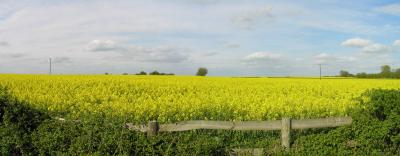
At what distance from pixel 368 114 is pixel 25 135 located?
7841 mm

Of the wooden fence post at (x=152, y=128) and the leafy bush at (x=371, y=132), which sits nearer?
the wooden fence post at (x=152, y=128)

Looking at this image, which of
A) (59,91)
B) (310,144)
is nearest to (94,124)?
(310,144)

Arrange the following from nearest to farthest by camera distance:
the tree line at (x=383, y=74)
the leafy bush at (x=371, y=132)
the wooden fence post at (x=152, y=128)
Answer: the wooden fence post at (x=152, y=128) < the leafy bush at (x=371, y=132) < the tree line at (x=383, y=74)

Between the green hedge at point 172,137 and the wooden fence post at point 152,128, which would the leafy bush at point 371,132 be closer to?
the green hedge at point 172,137

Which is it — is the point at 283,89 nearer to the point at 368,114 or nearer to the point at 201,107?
the point at 201,107

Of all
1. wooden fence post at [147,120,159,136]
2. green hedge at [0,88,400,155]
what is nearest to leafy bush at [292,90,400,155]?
green hedge at [0,88,400,155]

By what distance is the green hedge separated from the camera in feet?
31.8

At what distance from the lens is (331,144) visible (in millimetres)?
12547

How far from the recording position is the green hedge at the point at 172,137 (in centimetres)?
970

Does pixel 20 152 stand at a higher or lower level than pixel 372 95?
lower

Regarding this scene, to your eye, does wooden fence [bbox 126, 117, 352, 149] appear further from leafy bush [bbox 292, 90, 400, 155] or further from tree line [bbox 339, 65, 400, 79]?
tree line [bbox 339, 65, 400, 79]

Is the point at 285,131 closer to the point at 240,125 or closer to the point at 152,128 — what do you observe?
the point at 240,125

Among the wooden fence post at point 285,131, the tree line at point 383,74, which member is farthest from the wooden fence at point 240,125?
the tree line at point 383,74

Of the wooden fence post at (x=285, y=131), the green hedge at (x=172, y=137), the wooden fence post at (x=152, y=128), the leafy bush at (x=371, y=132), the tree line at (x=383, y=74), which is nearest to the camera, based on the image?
the green hedge at (x=172, y=137)
